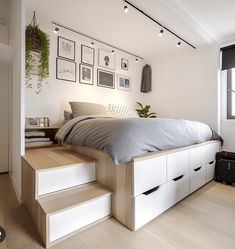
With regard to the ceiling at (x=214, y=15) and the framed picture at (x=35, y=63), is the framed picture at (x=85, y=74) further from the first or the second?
the ceiling at (x=214, y=15)

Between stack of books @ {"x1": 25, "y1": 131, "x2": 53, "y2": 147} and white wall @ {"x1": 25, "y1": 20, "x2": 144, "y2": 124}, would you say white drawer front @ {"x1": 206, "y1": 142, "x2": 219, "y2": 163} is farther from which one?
stack of books @ {"x1": 25, "y1": 131, "x2": 53, "y2": 147}

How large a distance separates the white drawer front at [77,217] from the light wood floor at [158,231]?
56 mm

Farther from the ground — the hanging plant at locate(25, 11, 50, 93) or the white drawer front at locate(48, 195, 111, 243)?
the hanging plant at locate(25, 11, 50, 93)

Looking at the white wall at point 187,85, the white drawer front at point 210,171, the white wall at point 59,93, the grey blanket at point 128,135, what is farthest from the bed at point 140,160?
the white wall at point 187,85

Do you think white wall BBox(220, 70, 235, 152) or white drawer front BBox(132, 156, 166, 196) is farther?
white wall BBox(220, 70, 235, 152)

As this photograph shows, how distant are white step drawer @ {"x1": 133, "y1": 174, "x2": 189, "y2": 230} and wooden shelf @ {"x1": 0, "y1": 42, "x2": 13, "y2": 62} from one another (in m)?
2.24

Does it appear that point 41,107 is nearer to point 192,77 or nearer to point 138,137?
point 138,137

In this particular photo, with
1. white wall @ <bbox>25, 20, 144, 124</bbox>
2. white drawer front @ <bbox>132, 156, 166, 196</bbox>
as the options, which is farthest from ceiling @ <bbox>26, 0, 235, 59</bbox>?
white drawer front @ <bbox>132, 156, 166, 196</bbox>

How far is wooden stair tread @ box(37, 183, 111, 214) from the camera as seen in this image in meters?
1.19

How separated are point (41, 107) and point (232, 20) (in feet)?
9.79

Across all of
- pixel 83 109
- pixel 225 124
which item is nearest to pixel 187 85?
pixel 225 124

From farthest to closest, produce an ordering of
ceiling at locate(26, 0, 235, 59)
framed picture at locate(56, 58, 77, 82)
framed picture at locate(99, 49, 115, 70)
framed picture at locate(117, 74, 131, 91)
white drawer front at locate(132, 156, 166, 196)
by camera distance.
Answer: framed picture at locate(117, 74, 131, 91) < framed picture at locate(99, 49, 115, 70) < framed picture at locate(56, 58, 77, 82) < ceiling at locate(26, 0, 235, 59) < white drawer front at locate(132, 156, 166, 196)

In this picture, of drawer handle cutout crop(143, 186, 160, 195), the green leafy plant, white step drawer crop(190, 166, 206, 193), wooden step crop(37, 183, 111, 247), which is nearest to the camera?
wooden step crop(37, 183, 111, 247)

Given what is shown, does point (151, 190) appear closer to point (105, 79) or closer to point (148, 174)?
point (148, 174)
